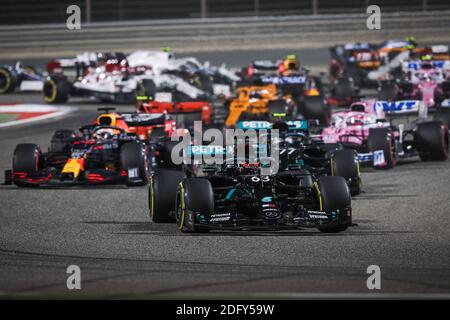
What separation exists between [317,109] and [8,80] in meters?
13.3

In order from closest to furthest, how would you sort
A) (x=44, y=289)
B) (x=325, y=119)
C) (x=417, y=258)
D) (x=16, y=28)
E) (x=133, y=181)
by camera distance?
(x=44, y=289), (x=417, y=258), (x=133, y=181), (x=325, y=119), (x=16, y=28)

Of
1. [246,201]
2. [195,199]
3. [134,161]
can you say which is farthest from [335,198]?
[134,161]

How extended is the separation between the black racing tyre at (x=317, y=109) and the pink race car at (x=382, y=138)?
6.51 meters

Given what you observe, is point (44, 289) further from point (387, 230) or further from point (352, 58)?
point (352, 58)

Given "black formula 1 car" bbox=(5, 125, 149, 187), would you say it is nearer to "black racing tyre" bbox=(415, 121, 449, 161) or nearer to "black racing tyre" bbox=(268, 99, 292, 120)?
"black racing tyre" bbox=(415, 121, 449, 161)

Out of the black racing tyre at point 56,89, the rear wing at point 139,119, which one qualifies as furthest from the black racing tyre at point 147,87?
the rear wing at point 139,119

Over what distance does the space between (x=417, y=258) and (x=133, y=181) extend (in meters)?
7.71

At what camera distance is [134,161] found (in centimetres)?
2123

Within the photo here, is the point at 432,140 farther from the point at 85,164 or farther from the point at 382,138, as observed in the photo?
the point at 85,164

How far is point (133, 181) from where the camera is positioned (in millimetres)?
21281

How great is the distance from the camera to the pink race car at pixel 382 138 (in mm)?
23016

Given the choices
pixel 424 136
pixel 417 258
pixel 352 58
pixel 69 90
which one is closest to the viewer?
pixel 417 258

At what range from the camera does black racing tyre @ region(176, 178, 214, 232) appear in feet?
52.1
